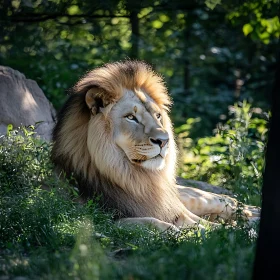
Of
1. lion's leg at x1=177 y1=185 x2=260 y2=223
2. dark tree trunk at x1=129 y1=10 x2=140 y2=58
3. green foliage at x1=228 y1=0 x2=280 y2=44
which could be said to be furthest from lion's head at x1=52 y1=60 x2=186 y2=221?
green foliage at x1=228 y1=0 x2=280 y2=44

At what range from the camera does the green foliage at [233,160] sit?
784 cm

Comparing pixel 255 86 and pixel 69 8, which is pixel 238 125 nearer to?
pixel 69 8

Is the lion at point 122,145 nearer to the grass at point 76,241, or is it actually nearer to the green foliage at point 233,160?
the grass at point 76,241

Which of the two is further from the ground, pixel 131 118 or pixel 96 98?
pixel 96 98

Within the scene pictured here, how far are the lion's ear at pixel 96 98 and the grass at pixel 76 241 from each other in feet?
1.99

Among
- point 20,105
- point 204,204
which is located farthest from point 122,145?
point 20,105

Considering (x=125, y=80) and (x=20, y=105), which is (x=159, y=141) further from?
(x=20, y=105)

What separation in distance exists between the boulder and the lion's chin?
4.28 feet

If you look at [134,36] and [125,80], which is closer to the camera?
[125,80]

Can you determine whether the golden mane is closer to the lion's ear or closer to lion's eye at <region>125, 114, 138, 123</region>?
the lion's ear

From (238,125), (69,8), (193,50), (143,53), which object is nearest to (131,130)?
(238,125)

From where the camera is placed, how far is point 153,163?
5.91 metres

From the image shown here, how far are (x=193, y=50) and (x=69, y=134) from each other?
7.57m

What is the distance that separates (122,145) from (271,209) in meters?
2.61
